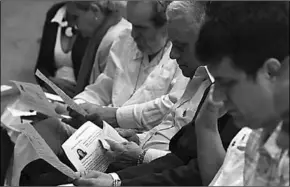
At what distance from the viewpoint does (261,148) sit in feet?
3.75

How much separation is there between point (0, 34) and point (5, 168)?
2.28 m

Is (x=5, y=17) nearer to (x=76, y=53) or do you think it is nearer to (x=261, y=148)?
(x=76, y=53)

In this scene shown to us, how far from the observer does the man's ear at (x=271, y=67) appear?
1.03 m

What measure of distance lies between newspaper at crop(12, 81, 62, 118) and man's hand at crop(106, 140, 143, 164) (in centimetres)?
38

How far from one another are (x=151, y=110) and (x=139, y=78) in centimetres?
29

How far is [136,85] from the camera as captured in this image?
8.54ft

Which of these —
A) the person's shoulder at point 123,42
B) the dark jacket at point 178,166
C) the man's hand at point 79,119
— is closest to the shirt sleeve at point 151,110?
the man's hand at point 79,119

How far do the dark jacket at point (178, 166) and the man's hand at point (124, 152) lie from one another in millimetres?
181

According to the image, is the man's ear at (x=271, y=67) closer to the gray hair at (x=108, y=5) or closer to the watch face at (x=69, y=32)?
the gray hair at (x=108, y=5)

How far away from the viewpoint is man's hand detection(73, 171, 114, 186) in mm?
1666

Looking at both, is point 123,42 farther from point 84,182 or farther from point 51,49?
point 84,182

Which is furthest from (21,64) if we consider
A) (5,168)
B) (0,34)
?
(5,168)

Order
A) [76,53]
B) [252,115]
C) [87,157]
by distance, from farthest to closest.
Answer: [76,53] < [87,157] < [252,115]

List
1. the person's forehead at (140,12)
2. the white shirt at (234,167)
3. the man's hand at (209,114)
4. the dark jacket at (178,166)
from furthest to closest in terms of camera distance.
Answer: the person's forehead at (140,12) < the dark jacket at (178,166) < the man's hand at (209,114) < the white shirt at (234,167)
